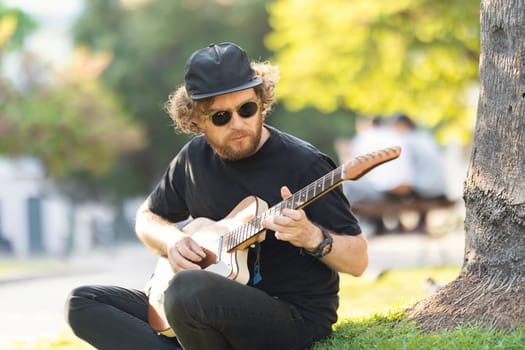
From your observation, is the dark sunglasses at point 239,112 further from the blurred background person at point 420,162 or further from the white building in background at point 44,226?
the white building in background at point 44,226

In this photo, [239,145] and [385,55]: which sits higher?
[239,145]

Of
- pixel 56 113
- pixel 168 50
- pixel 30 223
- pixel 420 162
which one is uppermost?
pixel 420 162

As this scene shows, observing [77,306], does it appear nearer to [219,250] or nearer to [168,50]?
[219,250]

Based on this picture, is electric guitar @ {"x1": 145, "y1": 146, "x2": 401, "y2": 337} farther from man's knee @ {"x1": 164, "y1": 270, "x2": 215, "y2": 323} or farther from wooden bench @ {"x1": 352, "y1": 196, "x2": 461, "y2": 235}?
wooden bench @ {"x1": 352, "y1": 196, "x2": 461, "y2": 235}

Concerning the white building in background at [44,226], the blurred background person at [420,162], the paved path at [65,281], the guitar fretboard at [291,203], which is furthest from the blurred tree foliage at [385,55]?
the guitar fretboard at [291,203]

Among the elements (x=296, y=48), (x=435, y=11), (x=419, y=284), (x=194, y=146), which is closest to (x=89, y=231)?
(x=296, y=48)

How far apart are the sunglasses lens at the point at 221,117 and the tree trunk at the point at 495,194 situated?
113 centimetres

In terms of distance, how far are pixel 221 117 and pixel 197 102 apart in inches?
6.2

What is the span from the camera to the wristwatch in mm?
3621

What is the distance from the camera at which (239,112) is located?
13.1 ft

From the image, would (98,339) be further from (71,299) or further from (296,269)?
(296,269)

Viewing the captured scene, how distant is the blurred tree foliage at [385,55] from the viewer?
1323 centimetres

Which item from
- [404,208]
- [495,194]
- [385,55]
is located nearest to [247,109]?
[495,194]

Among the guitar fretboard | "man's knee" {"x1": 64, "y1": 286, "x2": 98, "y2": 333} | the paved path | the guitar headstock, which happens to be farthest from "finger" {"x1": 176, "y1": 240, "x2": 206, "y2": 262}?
the paved path
